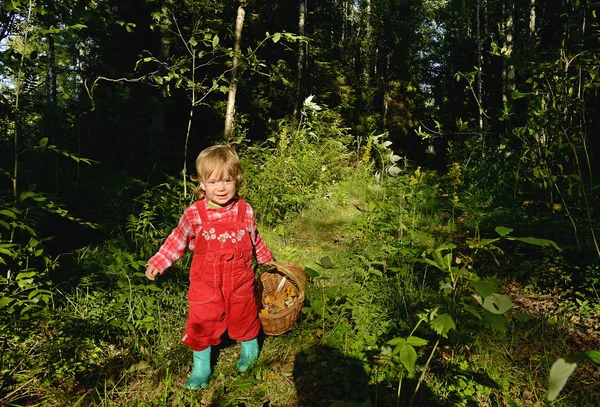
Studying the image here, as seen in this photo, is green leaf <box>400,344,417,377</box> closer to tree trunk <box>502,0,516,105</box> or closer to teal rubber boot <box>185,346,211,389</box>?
teal rubber boot <box>185,346,211,389</box>

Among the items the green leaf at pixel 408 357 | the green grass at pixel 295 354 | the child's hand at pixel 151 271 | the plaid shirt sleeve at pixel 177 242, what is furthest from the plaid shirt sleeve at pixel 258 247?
the green leaf at pixel 408 357

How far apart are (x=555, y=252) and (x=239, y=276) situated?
2594 millimetres

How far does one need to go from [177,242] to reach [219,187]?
456mm

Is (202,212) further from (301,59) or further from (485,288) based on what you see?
(301,59)

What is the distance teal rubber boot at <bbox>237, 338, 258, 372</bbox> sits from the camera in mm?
2264

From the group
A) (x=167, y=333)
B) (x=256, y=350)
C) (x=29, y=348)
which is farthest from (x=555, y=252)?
(x=29, y=348)

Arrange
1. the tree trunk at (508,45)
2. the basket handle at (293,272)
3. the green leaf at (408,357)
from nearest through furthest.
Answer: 1. the green leaf at (408,357)
2. the basket handle at (293,272)
3. the tree trunk at (508,45)

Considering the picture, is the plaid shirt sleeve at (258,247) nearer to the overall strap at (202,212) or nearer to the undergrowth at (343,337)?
the overall strap at (202,212)

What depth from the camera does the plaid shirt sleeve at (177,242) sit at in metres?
2.17

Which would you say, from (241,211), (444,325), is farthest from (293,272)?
(444,325)

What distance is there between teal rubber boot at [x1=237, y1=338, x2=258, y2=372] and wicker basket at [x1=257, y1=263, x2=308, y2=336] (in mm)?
130

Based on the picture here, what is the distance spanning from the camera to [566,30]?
7.94 feet

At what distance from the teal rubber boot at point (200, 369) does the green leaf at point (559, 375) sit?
1.91 m

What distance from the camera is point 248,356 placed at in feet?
7.46
